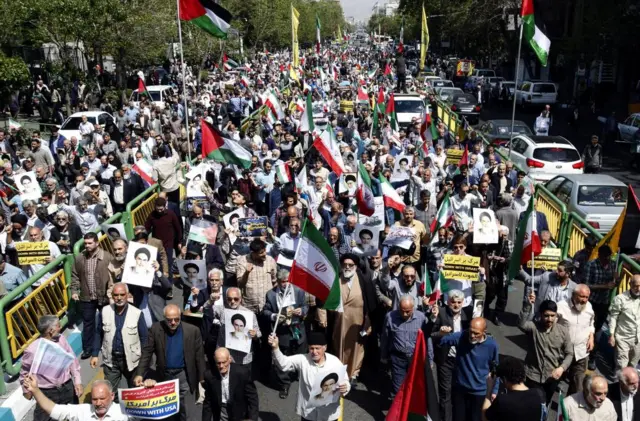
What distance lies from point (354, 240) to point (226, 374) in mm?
3588

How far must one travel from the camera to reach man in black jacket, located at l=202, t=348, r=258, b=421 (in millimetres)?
5750

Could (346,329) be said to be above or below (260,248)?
below

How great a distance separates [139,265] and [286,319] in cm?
179

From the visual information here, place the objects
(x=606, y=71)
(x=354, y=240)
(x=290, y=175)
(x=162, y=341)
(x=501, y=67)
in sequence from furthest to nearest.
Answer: (x=501, y=67)
(x=606, y=71)
(x=290, y=175)
(x=354, y=240)
(x=162, y=341)

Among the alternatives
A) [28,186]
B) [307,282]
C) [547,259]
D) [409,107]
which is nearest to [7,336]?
[307,282]

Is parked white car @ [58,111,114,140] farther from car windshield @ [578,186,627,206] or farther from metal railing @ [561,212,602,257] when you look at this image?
metal railing @ [561,212,602,257]

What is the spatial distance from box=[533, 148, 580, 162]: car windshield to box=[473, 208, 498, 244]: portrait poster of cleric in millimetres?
8295

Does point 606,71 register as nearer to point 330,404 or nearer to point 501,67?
point 501,67

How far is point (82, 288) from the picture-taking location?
8.02 metres

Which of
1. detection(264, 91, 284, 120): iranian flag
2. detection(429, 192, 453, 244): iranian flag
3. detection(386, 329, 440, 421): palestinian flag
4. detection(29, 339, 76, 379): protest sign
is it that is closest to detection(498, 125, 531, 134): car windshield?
detection(264, 91, 284, 120): iranian flag

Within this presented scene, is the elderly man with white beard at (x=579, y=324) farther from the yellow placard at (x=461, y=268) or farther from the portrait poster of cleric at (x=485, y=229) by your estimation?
the portrait poster of cleric at (x=485, y=229)

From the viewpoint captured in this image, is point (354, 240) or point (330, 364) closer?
point (330, 364)

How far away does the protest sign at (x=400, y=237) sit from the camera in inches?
340

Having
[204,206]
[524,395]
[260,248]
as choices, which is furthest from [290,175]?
[524,395]
